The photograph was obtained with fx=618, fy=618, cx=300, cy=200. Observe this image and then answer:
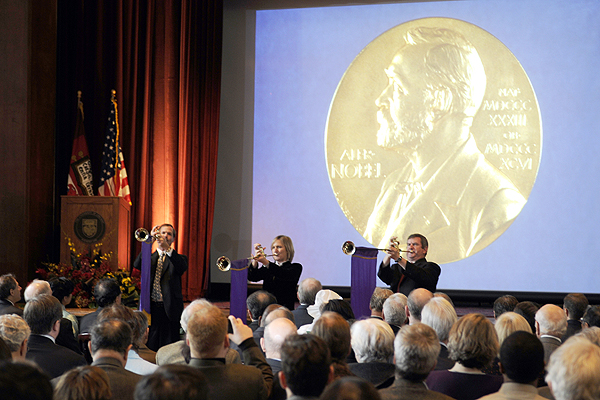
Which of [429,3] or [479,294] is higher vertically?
[429,3]

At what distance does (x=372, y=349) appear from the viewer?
2713mm

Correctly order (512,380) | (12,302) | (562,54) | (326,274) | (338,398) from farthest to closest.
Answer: (326,274)
(562,54)
(12,302)
(512,380)
(338,398)

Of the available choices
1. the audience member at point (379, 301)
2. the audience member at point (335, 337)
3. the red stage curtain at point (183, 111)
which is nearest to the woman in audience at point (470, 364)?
the audience member at point (335, 337)

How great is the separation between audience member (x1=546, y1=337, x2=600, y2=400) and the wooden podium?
5943 mm

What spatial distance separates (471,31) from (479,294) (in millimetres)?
3096

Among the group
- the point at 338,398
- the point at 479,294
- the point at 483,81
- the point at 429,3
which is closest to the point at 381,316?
the point at 338,398

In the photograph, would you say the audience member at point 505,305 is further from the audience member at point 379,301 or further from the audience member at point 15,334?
the audience member at point 15,334

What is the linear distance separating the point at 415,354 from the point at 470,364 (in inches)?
13.9

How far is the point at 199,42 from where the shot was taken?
799cm

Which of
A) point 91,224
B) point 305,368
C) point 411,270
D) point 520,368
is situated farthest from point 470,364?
point 91,224

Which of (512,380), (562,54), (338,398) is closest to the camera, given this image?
(338,398)

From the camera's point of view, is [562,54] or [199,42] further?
[199,42]

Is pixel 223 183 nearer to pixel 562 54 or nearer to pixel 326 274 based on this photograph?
pixel 326 274

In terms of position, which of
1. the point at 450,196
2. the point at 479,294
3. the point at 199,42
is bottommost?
the point at 479,294
